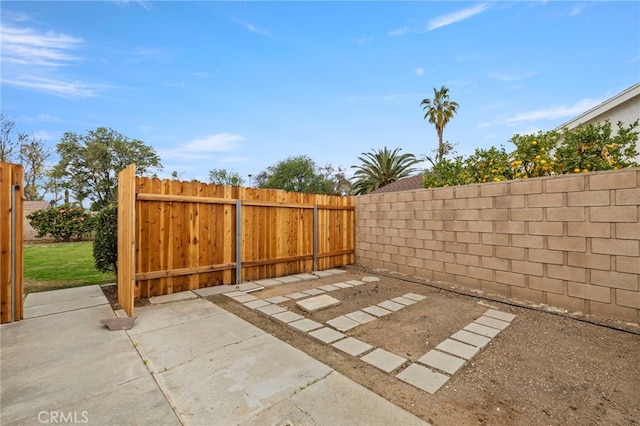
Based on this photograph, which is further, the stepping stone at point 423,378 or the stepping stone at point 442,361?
the stepping stone at point 442,361

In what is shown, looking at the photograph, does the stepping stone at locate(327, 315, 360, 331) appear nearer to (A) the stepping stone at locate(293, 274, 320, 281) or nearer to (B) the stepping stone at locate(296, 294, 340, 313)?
(B) the stepping stone at locate(296, 294, 340, 313)

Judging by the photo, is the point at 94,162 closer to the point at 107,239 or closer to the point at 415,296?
the point at 107,239

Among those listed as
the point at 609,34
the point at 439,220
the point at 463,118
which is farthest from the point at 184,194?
the point at 463,118

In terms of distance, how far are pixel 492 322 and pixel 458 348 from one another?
1001 millimetres

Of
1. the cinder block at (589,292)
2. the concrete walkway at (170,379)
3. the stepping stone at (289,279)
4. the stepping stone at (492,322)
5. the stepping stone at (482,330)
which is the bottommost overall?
the stepping stone at (492,322)

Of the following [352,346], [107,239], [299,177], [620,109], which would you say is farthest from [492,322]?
[299,177]

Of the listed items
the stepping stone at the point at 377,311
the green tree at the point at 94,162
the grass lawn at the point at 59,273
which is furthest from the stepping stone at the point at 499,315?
the green tree at the point at 94,162

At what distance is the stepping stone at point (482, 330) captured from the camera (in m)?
2.84

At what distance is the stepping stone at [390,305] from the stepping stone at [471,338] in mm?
882

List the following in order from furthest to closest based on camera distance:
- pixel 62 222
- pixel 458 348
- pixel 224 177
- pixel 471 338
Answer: pixel 224 177
pixel 62 222
pixel 471 338
pixel 458 348

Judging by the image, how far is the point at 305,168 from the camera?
26.2 m

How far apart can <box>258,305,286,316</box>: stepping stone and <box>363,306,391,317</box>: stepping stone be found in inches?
44.4

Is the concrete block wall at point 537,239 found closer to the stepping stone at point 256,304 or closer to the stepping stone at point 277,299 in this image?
the stepping stone at point 277,299

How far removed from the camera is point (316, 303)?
3.72 meters
